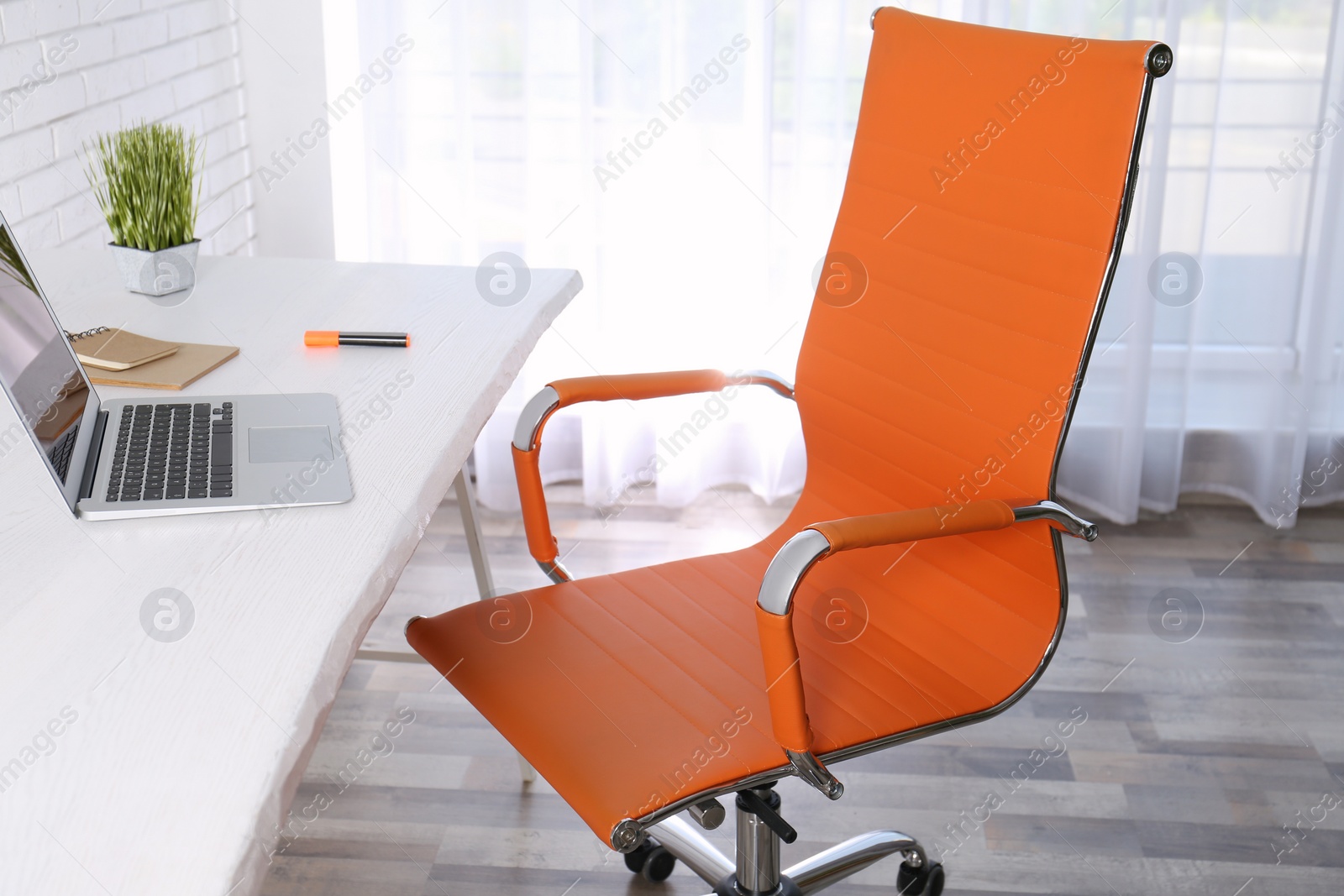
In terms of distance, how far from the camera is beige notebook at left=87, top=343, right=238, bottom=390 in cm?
128

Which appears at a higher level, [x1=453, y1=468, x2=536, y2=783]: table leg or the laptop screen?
the laptop screen

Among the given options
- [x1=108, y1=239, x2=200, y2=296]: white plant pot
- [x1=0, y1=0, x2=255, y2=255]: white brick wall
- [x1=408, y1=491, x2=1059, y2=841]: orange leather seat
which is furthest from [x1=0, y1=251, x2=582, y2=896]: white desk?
[x1=0, y1=0, x2=255, y2=255]: white brick wall

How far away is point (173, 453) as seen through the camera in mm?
1101

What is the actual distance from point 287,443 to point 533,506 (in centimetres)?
34

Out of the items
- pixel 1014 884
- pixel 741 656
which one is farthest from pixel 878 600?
pixel 1014 884

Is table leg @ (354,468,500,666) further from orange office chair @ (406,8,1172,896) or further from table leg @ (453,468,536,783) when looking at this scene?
orange office chair @ (406,8,1172,896)

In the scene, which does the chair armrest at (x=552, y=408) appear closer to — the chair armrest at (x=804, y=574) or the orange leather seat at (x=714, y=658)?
the orange leather seat at (x=714, y=658)

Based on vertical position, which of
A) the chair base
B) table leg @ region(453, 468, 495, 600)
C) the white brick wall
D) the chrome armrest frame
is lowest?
the chair base

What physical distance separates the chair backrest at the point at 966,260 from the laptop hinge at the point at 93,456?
2.69 feet

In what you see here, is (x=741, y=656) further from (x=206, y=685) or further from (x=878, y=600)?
(x=206, y=685)

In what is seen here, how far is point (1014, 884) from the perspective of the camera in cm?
168

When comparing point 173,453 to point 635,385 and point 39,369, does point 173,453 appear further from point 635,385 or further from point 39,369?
point 635,385

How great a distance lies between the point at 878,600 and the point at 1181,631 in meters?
1.18

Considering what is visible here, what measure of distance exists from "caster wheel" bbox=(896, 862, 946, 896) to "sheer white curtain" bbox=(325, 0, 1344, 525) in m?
1.27
